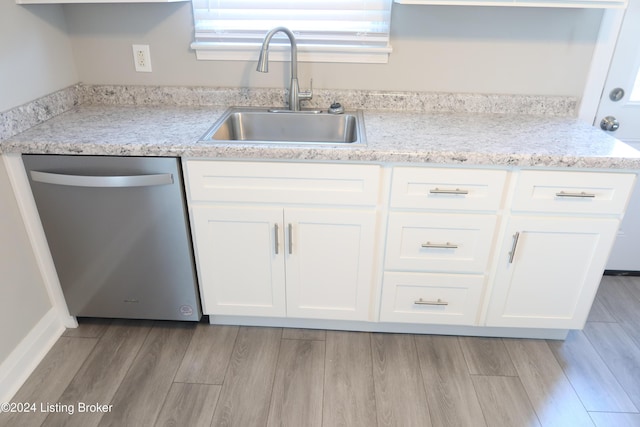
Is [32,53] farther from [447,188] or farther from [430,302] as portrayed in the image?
[430,302]

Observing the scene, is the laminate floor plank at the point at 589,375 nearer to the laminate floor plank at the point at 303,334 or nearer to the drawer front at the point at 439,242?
the drawer front at the point at 439,242

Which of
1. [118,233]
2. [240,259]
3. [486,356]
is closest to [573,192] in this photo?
[486,356]

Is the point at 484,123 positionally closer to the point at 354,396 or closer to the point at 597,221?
the point at 597,221

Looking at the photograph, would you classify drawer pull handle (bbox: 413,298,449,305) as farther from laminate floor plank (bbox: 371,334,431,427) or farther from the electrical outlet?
the electrical outlet

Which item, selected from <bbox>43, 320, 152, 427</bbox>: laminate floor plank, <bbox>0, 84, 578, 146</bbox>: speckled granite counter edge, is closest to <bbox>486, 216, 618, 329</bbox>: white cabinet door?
<bbox>0, 84, 578, 146</bbox>: speckled granite counter edge

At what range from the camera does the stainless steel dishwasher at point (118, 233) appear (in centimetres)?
152

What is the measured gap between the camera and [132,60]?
195 cm

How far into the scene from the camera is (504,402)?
159 cm

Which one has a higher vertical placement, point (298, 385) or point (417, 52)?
point (417, 52)

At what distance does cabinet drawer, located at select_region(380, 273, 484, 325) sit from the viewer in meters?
1.71

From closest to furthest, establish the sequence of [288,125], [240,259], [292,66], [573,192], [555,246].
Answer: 1. [573,192]
2. [555,246]
3. [240,259]
4. [292,66]
5. [288,125]

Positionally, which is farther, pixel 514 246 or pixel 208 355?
pixel 208 355

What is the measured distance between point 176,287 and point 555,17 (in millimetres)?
1939

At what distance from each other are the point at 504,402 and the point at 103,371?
155 centimetres
